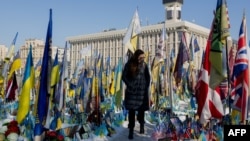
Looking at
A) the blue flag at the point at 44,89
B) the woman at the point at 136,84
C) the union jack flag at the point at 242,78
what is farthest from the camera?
the woman at the point at 136,84

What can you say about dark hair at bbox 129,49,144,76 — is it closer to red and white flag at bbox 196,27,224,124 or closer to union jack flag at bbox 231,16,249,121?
red and white flag at bbox 196,27,224,124

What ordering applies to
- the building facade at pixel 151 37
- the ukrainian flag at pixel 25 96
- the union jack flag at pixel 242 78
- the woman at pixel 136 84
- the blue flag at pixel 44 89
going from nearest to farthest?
the blue flag at pixel 44 89, the ukrainian flag at pixel 25 96, the union jack flag at pixel 242 78, the woman at pixel 136 84, the building facade at pixel 151 37

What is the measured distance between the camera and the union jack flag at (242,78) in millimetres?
6711

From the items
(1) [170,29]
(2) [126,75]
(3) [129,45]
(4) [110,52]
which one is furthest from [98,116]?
(4) [110,52]

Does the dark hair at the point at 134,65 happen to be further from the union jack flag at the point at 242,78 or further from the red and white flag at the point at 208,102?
the union jack flag at the point at 242,78

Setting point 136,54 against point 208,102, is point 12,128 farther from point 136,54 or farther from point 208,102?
point 208,102

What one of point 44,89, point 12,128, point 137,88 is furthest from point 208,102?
point 12,128

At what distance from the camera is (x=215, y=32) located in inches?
274

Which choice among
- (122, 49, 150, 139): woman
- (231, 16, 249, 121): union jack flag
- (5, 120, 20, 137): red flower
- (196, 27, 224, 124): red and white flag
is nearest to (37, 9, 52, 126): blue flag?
(5, 120, 20, 137): red flower

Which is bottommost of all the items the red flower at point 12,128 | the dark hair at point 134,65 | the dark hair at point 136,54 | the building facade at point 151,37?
the red flower at point 12,128

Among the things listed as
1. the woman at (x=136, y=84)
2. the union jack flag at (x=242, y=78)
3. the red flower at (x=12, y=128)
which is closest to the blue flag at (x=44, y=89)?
the red flower at (x=12, y=128)

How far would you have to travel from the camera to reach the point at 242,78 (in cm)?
690

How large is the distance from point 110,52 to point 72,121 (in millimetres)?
78416

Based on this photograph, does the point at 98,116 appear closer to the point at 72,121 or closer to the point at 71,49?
the point at 72,121
